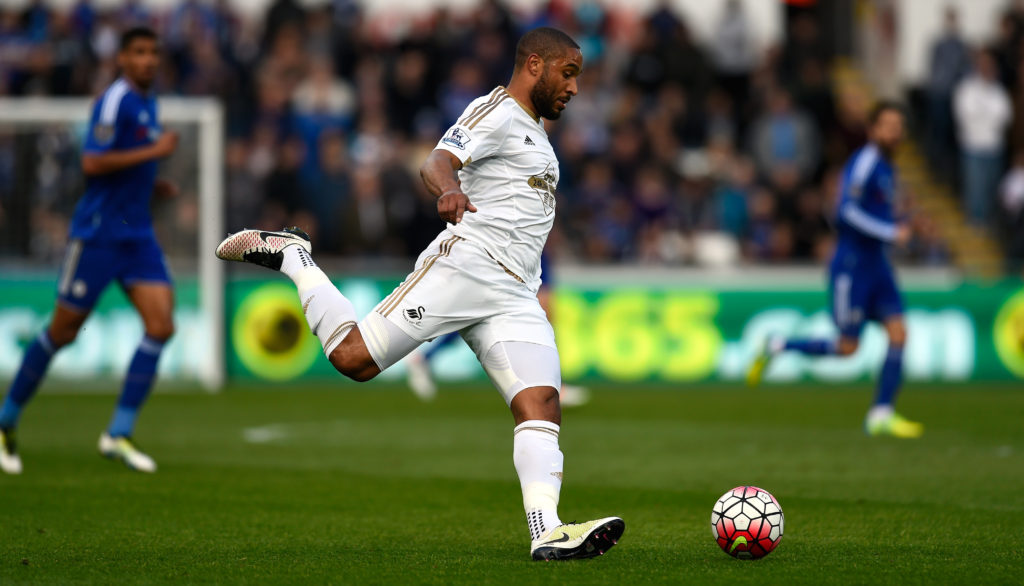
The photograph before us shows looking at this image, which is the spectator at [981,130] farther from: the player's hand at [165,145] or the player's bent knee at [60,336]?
the player's bent knee at [60,336]

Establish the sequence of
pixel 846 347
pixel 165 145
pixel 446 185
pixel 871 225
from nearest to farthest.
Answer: pixel 446 185, pixel 165 145, pixel 871 225, pixel 846 347

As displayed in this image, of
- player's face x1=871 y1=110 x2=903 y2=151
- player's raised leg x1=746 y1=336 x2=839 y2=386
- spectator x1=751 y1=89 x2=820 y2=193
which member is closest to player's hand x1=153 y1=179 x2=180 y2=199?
player's face x1=871 y1=110 x2=903 y2=151

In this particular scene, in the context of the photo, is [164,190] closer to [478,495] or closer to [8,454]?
[8,454]

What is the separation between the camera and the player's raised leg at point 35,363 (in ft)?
30.9

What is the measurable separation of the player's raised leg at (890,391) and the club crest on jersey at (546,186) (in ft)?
20.0

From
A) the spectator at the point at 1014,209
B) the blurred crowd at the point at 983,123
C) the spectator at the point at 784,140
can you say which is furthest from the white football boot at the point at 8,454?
the blurred crowd at the point at 983,123

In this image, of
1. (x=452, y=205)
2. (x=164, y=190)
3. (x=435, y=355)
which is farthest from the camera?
(x=435, y=355)

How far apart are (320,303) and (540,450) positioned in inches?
49.4

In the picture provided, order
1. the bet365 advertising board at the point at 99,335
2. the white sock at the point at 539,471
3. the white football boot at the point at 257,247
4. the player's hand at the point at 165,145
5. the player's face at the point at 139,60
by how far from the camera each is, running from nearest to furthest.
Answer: the white sock at the point at 539,471, the white football boot at the point at 257,247, the player's hand at the point at 165,145, the player's face at the point at 139,60, the bet365 advertising board at the point at 99,335

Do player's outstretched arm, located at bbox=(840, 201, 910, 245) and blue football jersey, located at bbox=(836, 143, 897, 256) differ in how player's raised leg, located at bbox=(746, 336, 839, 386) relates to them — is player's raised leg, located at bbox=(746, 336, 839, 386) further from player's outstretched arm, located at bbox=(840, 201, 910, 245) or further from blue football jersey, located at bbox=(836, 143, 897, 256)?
player's outstretched arm, located at bbox=(840, 201, 910, 245)

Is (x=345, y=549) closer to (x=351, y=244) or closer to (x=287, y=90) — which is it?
(x=351, y=244)

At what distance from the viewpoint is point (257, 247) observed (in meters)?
6.80

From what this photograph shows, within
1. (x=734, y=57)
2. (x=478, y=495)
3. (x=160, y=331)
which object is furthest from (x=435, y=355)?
(x=734, y=57)

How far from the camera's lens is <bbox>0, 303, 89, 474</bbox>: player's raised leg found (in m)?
9.41
